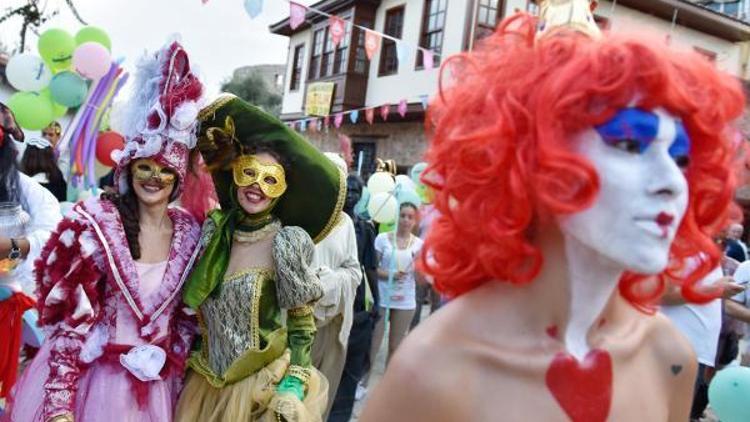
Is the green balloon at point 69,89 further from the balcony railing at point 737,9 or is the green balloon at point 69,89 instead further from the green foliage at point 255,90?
the green foliage at point 255,90

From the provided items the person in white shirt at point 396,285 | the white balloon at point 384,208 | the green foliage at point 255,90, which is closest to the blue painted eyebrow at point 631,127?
the person in white shirt at point 396,285

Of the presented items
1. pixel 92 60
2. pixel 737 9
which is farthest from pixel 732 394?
pixel 737 9

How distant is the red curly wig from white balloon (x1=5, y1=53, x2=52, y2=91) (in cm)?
502

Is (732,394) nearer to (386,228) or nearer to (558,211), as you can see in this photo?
(558,211)

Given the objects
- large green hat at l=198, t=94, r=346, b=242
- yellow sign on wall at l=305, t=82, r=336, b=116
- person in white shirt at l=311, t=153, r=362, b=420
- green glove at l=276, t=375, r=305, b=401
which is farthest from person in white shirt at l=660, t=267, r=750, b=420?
yellow sign on wall at l=305, t=82, r=336, b=116

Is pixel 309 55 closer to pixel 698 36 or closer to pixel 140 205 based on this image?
pixel 698 36

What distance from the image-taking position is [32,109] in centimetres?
511

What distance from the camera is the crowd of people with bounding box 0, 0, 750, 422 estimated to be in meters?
1.16

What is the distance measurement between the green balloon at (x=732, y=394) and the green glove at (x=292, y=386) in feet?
6.27

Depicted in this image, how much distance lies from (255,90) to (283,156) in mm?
29867

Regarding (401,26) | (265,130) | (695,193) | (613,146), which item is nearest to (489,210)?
(613,146)

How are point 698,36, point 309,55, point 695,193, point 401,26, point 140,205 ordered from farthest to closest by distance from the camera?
1. point 309,55
2. point 401,26
3. point 698,36
4. point 140,205
5. point 695,193

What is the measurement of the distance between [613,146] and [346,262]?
277 centimetres

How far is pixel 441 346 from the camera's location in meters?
1.23
